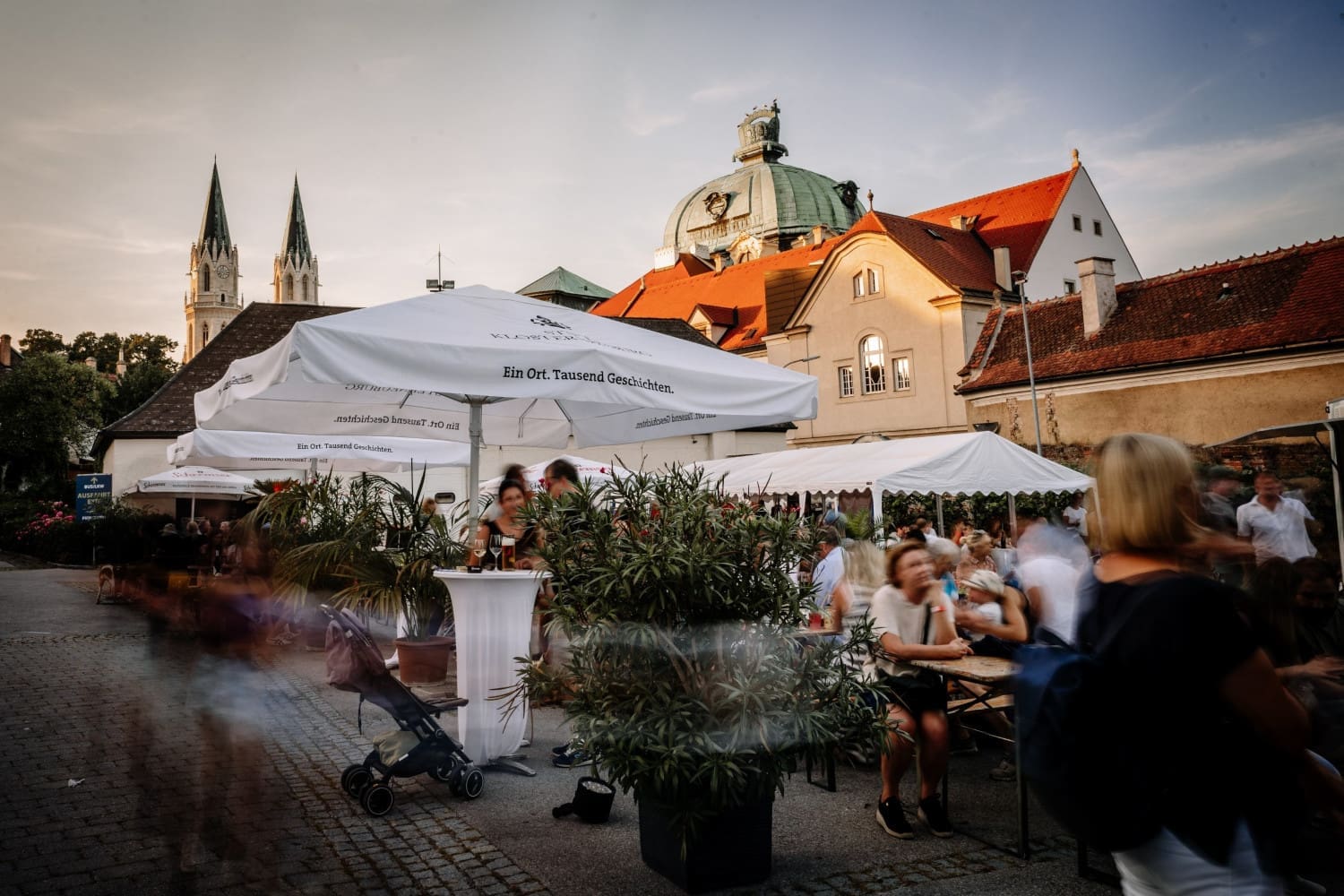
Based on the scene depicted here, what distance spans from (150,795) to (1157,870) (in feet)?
17.6

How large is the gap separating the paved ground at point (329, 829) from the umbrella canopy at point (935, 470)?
5002 mm

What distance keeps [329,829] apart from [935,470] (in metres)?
8.21

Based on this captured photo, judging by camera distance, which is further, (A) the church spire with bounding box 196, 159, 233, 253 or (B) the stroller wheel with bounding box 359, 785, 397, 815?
(A) the church spire with bounding box 196, 159, 233, 253

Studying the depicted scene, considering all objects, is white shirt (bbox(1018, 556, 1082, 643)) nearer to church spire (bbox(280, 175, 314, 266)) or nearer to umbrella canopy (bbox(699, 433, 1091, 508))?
umbrella canopy (bbox(699, 433, 1091, 508))

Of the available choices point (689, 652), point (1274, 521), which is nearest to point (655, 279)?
point (1274, 521)

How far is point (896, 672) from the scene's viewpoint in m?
5.26

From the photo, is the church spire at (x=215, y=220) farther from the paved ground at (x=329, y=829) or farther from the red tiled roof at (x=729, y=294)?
the paved ground at (x=329, y=829)

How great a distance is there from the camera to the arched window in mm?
38969

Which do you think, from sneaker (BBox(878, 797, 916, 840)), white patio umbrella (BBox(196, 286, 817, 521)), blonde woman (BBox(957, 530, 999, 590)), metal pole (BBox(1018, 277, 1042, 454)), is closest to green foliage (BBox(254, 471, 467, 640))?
white patio umbrella (BBox(196, 286, 817, 521))

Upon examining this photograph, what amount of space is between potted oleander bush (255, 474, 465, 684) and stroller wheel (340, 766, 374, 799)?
37.9 inches

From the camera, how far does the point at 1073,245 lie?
42.7 meters

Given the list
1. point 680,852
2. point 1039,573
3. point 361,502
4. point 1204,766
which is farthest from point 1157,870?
point 361,502

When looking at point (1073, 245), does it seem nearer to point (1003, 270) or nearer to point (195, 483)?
point (1003, 270)

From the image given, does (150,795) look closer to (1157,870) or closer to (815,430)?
(1157,870)
